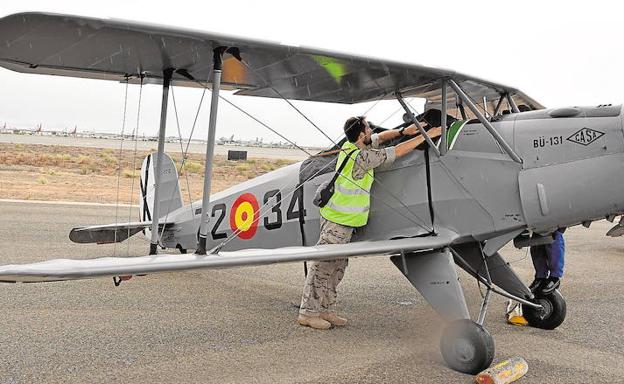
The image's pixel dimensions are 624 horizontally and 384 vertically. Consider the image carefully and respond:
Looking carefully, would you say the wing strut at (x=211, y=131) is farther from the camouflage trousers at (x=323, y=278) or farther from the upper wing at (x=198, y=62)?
the camouflage trousers at (x=323, y=278)

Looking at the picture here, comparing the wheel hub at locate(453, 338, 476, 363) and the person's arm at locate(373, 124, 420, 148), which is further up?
the person's arm at locate(373, 124, 420, 148)

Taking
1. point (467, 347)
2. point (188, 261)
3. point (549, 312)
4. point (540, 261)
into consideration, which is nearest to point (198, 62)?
point (188, 261)

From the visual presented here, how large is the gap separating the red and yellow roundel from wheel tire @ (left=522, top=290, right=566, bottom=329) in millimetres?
3066

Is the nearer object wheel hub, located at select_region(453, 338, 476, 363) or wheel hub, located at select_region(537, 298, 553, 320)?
wheel hub, located at select_region(453, 338, 476, 363)

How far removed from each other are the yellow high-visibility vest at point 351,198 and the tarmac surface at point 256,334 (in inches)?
41.8

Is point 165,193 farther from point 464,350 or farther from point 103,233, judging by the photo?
point 464,350

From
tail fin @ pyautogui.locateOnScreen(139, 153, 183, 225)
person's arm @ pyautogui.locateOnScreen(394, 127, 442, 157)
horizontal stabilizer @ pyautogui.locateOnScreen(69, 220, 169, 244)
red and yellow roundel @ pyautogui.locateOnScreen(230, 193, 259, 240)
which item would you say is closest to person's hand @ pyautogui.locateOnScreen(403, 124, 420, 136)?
person's arm @ pyautogui.locateOnScreen(394, 127, 442, 157)

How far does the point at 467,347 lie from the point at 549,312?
1809 millimetres

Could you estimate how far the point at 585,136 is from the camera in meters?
4.55

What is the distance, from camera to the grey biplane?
4.23 metres

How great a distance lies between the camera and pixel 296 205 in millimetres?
6133

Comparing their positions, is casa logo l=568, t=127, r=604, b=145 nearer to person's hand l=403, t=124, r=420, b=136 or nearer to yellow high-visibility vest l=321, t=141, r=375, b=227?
person's hand l=403, t=124, r=420, b=136

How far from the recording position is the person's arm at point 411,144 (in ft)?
17.1

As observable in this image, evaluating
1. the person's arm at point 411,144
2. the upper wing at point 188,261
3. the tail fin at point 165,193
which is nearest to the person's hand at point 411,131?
the person's arm at point 411,144
